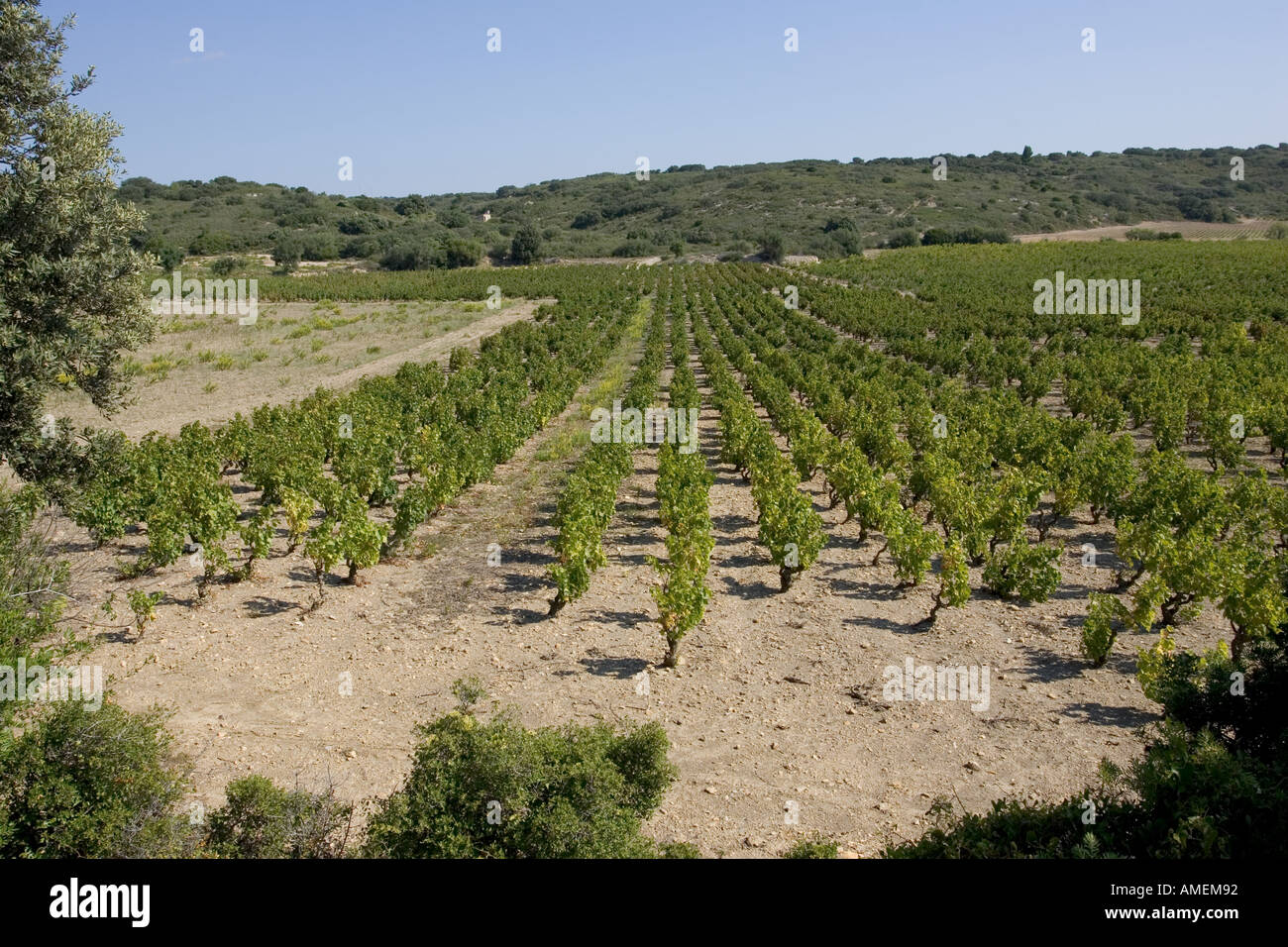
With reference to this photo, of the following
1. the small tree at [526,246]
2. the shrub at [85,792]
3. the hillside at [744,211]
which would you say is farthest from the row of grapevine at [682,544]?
the small tree at [526,246]

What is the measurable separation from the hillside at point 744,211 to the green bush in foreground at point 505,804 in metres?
88.3

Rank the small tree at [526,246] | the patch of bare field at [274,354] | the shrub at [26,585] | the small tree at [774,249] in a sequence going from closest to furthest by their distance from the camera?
the shrub at [26,585] → the patch of bare field at [274,354] → the small tree at [774,249] → the small tree at [526,246]

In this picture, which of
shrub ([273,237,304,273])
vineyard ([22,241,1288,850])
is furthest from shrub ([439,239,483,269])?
vineyard ([22,241,1288,850])

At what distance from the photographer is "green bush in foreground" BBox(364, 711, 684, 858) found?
614 cm

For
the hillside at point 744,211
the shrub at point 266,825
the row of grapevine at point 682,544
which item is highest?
the hillside at point 744,211

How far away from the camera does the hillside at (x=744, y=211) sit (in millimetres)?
110000

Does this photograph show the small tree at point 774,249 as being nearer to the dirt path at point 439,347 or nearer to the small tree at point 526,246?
the small tree at point 526,246

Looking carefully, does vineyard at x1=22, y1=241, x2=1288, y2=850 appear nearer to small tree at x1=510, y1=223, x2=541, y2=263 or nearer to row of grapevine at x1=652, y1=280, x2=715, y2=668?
→ row of grapevine at x1=652, y1=280, x2=715, y2=668

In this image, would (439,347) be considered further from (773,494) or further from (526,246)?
(526,246)

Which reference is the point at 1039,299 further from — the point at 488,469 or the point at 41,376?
the point at 41,376

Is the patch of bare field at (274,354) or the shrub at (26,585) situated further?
the patch of bare field at (274,354)

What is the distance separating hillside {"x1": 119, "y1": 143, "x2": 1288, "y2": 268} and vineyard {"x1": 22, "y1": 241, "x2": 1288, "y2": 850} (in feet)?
254

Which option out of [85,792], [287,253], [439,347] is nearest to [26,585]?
[85,792]

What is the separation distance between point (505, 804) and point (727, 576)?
827 cm
